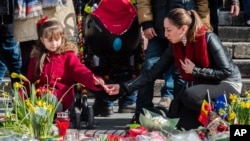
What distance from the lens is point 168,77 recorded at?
704 centimetres

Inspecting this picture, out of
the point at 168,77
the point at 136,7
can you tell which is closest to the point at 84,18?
the point at 136,7

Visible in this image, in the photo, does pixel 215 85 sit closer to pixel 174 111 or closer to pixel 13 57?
pixel 174 111

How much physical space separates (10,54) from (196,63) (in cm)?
199

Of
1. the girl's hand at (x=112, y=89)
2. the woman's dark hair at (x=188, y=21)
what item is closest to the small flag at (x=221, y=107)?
the woman's dark hair at (x=188, y=21)

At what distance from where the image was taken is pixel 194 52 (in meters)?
5.91

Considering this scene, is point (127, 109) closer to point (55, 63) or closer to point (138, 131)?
point (55, 63)

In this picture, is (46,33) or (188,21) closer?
(188,21)

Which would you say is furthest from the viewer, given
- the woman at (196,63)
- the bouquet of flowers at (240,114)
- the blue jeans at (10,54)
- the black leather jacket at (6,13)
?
the blue jeans at (10,54)

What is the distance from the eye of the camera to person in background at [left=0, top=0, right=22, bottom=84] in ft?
21.8

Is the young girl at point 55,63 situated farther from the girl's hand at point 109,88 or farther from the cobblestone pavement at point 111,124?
the cobblestone pavement at point 111,124

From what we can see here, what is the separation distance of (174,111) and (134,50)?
1.20 meters

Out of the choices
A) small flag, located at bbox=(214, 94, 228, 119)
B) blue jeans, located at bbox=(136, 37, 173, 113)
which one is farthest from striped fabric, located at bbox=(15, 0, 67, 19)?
small flag, located at bbox=(214, 94, 228, 119)

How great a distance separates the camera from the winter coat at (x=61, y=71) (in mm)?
6062

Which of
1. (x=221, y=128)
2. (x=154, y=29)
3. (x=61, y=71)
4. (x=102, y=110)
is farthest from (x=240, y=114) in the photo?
(x=102, y=110)
